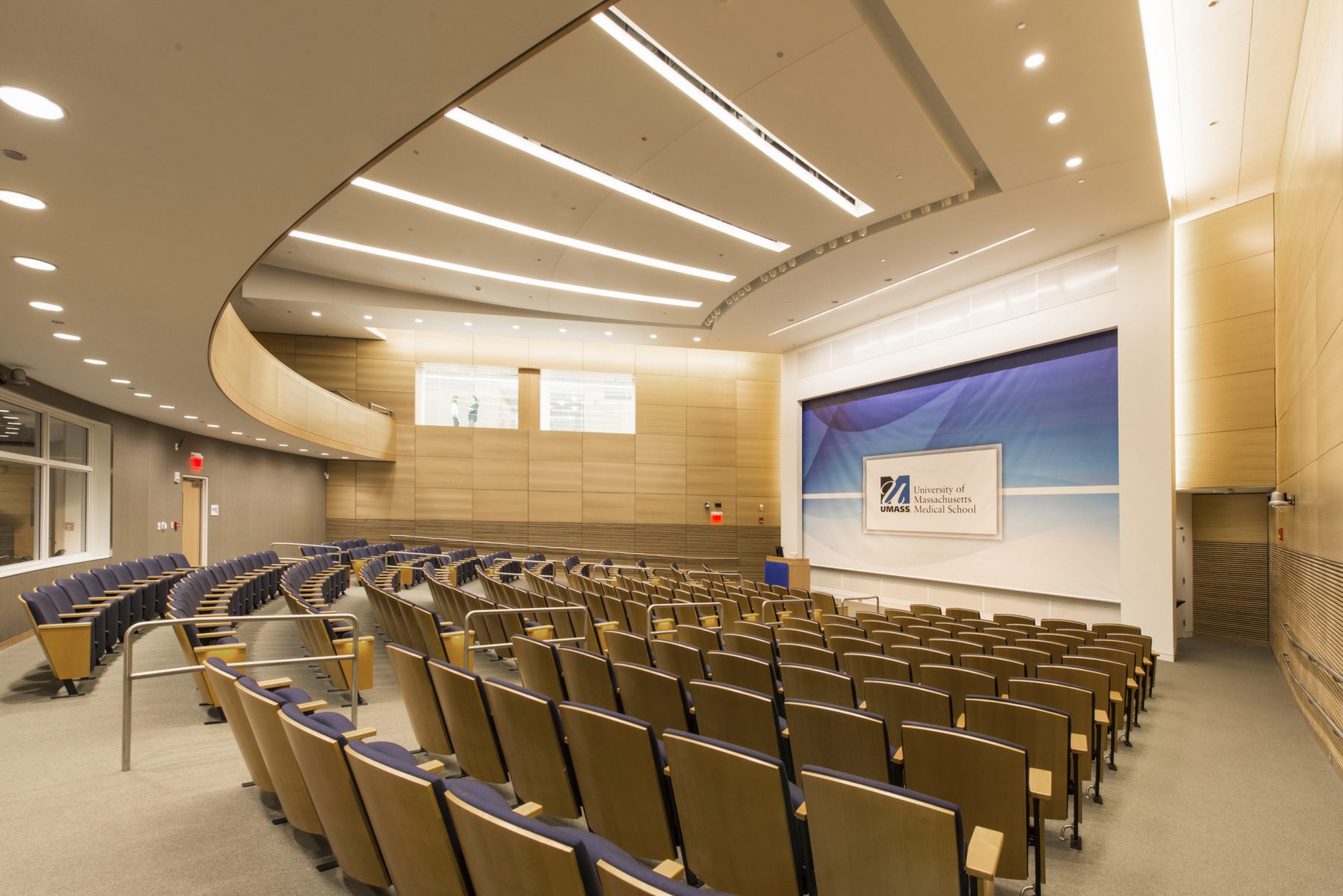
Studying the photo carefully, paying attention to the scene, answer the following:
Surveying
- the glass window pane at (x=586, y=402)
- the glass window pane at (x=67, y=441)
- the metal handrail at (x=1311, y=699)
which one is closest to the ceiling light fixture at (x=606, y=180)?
the glass window pane at (x=67, y=441)

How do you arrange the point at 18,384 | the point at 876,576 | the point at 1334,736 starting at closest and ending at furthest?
the point at 1334,736, the point at 18,384, the point at 876,576

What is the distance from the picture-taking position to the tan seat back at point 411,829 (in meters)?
1.85

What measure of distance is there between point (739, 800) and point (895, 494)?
12.2 m

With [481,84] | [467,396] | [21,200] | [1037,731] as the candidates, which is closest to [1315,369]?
[1037,731]

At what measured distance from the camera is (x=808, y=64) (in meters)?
6.38

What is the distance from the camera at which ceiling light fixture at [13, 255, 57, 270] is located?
14.2ft

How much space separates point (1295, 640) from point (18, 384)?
14.0 meters

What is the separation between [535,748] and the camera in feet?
9.67

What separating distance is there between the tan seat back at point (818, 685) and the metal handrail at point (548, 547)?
45.9 feet

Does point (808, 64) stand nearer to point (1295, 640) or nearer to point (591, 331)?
point (1295, 640)

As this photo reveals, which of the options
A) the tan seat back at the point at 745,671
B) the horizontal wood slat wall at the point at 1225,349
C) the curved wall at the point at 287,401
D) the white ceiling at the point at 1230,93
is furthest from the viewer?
the horizontal wood slat wall at the point at 1225,349

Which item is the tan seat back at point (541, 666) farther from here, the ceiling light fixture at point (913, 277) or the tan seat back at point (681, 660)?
the ceiling light fixture at point (913, 277)

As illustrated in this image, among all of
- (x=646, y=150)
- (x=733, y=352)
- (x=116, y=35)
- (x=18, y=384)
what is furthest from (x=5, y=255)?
(x=733, y=352)

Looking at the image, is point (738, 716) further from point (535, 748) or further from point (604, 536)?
point (604, 536)
